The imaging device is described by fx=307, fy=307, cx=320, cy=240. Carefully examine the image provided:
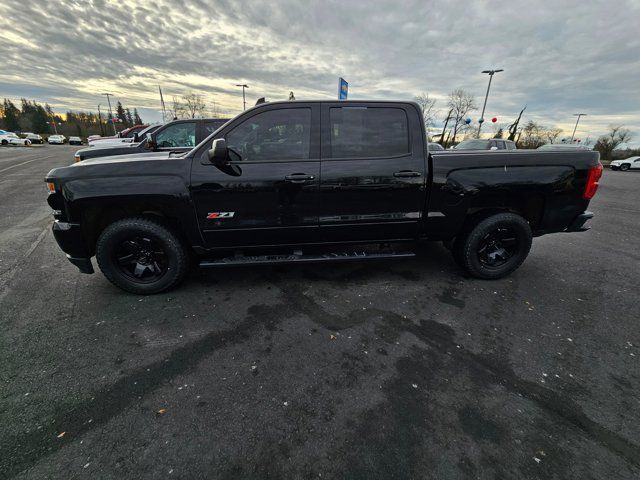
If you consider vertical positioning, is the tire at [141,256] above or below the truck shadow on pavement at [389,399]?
above

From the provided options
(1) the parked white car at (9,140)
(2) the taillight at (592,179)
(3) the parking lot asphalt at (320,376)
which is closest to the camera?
(3) the parking lot asphalt at (320,376)

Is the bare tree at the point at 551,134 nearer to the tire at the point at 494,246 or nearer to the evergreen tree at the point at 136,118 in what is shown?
the tire at the point at 494,246

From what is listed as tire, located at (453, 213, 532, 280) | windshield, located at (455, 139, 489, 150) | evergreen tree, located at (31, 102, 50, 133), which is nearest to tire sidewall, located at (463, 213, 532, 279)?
tire, located at (453, 213, 532, 280)

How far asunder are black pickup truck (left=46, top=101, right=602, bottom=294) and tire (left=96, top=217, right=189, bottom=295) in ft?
0.04

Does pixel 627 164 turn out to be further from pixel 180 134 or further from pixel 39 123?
pixel 39 123

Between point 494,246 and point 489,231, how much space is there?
30cm

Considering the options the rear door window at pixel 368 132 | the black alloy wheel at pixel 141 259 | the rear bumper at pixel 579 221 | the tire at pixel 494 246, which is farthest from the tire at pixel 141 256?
the rear bumper at pixel 579 221

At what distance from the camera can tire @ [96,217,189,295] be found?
3215 millimetres

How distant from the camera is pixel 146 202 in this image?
10.3 feet

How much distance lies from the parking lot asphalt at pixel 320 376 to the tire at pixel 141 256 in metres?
0.20

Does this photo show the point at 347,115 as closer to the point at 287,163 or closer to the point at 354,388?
the point at 287,163

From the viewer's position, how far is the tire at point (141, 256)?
3.21m

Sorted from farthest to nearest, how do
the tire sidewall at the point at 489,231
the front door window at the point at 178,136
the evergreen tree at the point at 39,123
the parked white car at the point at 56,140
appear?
the evergreen tree at the point at 39,123 < the parked white car at the point at 56,140 < the front door window at the point at 178,136 < the tire sidewall at the point at 489,231

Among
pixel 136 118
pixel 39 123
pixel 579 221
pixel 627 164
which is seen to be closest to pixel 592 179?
pixel 579 221
